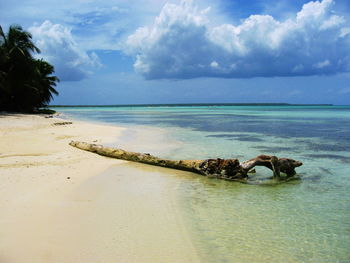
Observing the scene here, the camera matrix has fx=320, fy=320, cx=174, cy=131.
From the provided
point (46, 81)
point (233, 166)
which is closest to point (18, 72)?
point (46, 81)

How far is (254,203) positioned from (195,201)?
3.96ft

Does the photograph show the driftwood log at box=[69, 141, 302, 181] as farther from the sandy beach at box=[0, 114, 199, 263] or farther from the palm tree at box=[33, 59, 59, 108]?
the palm tree at box=[33, 59, 59, 108]

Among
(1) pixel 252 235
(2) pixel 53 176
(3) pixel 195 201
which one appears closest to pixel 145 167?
(2) pixel 53 176

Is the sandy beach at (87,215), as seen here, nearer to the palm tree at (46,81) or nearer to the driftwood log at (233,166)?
the driftwood log at (233,166)

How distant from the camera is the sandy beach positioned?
13.6 feet

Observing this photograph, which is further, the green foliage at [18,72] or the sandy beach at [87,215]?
the green foliage at [18,72]

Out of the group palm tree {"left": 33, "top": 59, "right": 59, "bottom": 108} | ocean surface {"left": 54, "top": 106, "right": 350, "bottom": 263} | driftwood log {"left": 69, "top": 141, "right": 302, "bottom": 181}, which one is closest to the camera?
ocean surface {"left": 54, "top": 106, "right": 350, "bottom": 263}

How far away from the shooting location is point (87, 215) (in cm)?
546

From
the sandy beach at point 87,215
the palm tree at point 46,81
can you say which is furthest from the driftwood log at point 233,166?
the palm tree at point 46,81

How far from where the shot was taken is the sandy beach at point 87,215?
4152mm

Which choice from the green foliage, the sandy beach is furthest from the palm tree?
the sandy beach

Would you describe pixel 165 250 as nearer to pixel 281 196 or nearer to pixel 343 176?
pixel 281 196

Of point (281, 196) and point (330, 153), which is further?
point (330, 153)

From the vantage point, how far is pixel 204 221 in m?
5.44
